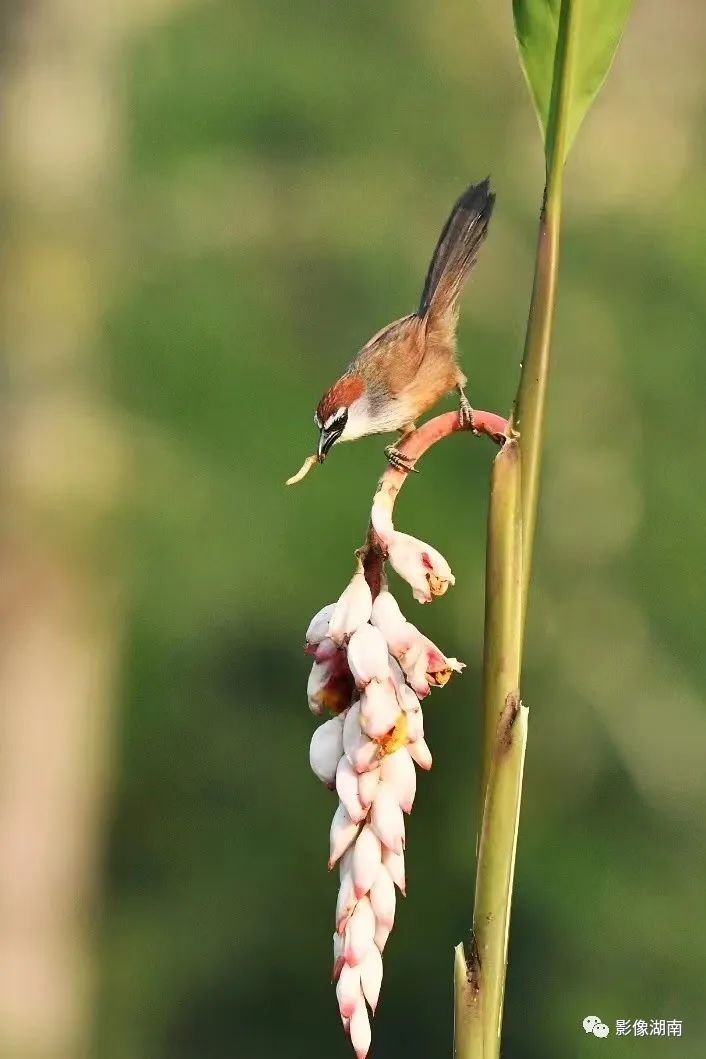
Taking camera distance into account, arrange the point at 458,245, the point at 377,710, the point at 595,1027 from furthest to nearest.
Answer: the point at 595,1027 → the point at 458,245 → the point at 377,710

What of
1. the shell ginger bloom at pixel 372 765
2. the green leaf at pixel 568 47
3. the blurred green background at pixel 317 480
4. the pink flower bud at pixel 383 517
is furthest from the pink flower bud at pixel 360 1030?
the blurred green background at pixel 317 480

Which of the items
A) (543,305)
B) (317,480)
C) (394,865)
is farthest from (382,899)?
(317,480)

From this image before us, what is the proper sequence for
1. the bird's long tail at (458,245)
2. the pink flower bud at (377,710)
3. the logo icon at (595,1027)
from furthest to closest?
the logo icon at (595,1027), the bird's long tail at (458,245), the pink flower bud at (377,710)

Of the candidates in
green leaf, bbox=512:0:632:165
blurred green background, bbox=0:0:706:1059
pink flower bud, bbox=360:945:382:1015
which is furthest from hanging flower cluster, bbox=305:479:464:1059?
blurred green background, bbox=0:0:706:1059

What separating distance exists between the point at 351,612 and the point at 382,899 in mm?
66

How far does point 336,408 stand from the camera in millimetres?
348

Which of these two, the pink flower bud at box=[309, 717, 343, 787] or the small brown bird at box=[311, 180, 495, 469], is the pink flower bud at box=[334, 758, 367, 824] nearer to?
the pink flower bud at box=[309, 717, 343, 787]

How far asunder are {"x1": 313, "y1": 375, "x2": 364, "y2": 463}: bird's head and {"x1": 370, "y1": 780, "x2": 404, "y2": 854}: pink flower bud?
14 centimetres

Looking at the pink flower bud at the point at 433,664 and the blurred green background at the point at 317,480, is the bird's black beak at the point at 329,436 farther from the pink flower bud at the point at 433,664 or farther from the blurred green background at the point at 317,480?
the blurred green background at the point at 317,480

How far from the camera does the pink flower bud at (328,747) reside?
24 cm

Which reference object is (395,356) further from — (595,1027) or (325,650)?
(595,1027)

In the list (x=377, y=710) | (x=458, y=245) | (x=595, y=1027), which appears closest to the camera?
(x=377, y=710)

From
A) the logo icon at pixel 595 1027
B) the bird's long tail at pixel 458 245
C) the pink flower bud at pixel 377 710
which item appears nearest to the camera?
the pink flower bud at pixel 377 710

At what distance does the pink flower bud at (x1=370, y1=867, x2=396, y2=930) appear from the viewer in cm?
23
